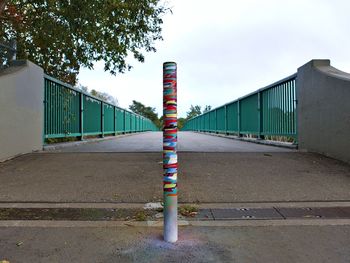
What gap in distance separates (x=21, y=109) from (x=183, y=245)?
6188mm

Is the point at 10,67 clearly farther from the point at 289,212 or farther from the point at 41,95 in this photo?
the point at 289,212

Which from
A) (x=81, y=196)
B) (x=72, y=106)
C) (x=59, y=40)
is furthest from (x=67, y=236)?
(x=72, y=106)

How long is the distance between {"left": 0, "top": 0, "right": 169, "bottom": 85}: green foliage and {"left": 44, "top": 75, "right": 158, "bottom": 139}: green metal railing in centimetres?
116

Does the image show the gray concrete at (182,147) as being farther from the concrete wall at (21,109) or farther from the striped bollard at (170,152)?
the striped bollard at (170,152)

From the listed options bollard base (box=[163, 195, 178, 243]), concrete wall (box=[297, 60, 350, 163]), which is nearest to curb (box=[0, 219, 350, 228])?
bollard base (box=[163, 195, 178, 243])

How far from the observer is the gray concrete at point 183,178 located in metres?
4.96

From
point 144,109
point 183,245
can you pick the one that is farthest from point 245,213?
point 144,109

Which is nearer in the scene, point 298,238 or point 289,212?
point 298,238

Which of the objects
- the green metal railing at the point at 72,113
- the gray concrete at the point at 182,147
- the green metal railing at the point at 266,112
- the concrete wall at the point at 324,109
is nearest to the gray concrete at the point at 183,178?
the concrete wall at the point at 324,109

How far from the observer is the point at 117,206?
4.59 metres

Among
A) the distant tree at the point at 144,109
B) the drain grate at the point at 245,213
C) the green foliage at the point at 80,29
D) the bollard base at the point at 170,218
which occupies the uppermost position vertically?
the distant tree at the point at 144,109

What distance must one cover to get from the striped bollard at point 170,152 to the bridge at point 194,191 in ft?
0.70

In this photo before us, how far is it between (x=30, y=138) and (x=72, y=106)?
3805 millimetres

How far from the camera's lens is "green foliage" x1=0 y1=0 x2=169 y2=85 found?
870cm
